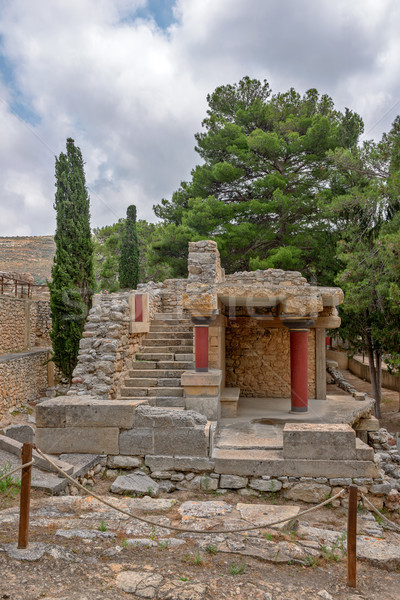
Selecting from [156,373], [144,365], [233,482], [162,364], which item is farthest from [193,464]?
[144,365]

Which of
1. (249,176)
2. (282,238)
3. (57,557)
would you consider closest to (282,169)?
(249,176)

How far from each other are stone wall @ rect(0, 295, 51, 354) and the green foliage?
7249mm

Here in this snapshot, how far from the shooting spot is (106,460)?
6.61 meters

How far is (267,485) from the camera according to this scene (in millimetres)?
6180

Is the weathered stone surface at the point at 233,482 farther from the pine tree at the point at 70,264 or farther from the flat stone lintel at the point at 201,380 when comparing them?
the pine tree at the point at 70,264

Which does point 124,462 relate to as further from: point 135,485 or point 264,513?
point 264,513

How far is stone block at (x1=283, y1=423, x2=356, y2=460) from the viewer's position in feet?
20.3

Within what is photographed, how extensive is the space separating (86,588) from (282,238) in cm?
1646

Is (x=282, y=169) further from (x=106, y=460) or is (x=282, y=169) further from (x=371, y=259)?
(x=106, y=460)

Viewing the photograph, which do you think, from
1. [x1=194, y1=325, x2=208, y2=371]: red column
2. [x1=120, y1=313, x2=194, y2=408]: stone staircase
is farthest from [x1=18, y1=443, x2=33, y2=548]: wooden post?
[x1=194, y1=325, x2=208, y2=371]: red column

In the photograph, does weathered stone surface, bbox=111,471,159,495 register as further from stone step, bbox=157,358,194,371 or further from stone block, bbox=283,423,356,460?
stone step, bbox=157,358,194,371

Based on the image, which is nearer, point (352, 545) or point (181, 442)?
point (352, 545)

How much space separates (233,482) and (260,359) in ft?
17.7

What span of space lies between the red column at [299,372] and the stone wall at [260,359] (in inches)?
74.3
